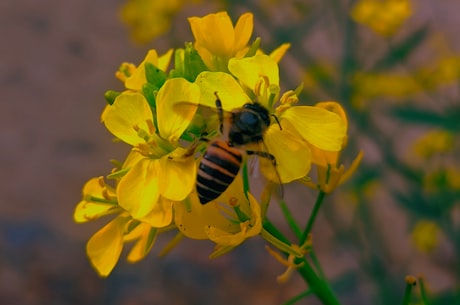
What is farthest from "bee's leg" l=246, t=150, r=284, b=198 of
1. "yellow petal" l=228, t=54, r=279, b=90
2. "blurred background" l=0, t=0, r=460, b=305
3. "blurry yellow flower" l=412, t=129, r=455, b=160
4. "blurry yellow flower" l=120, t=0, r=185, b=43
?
"blurry yellow flower" l=120, t=0, r=185, b=43

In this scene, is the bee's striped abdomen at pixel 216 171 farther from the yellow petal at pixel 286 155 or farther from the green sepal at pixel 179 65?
the green sepal at pixel 179 65

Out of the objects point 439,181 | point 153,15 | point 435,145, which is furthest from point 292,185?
point 153,15

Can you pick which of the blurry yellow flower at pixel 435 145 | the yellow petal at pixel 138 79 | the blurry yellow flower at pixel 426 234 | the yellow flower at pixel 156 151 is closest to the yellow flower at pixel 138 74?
the yellow petal at pixel 138 79

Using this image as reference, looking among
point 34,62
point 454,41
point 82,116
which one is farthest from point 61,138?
point 454,41

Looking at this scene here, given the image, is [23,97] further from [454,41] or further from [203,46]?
[203,46]

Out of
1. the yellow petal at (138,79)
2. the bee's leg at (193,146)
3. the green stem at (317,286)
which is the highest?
the yellow petal at (138,79)
